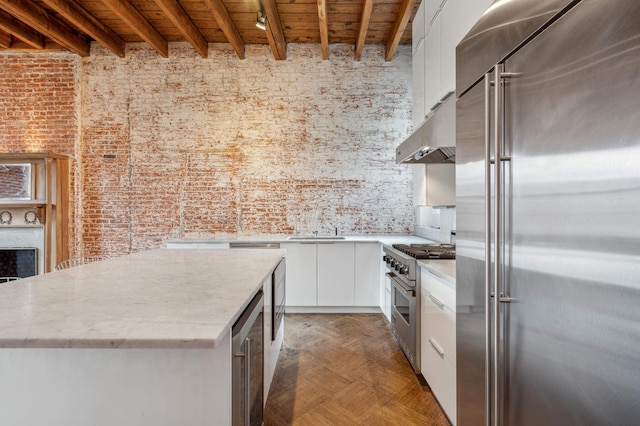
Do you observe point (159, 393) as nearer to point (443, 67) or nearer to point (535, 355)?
point (535, 355)

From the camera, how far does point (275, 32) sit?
398 centimetres

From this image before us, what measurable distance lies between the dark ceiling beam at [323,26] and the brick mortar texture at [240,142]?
23 cm

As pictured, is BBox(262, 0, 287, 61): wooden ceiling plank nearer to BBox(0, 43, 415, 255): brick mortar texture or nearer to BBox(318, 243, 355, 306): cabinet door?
BBox(0, 43, 415, 255): brick mortar texture

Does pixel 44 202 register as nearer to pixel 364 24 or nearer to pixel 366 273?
pixel 366 273

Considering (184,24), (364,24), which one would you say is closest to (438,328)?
(364,24)

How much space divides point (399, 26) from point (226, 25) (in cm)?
206

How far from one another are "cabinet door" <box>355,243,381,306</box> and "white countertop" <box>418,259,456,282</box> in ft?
5.09

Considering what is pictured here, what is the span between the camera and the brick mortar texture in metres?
4.64

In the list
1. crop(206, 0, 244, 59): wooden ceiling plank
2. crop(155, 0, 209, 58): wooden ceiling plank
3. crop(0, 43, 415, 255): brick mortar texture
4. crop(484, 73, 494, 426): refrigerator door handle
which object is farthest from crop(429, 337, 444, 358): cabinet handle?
crop(155, 0, 209, 58): wooden ceiling plank

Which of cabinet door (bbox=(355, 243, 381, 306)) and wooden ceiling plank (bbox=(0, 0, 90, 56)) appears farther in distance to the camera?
cabinet door (bbox=(355, 243, 381, 306))

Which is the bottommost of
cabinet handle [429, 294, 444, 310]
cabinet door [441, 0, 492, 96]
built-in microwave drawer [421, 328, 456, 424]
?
built-in microwave drawer [421, 328, 456, 424]

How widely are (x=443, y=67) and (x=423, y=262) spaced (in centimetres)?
149

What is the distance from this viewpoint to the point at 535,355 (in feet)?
3.07

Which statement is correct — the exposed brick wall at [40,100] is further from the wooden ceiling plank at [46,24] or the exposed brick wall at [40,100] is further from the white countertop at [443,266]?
the white countertop at [443,266]
